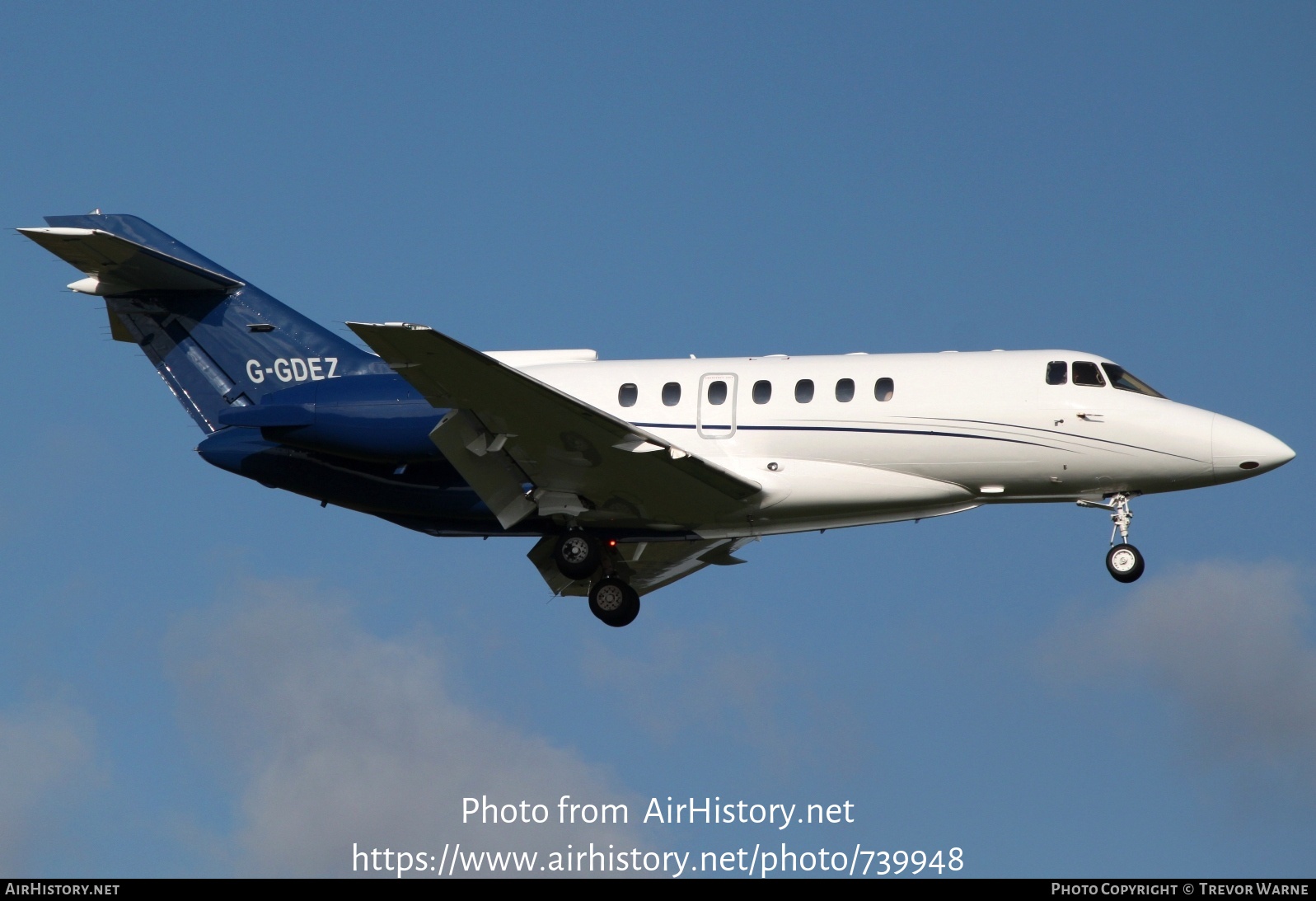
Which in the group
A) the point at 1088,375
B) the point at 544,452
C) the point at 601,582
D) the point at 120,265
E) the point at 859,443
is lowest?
the point at 601,582

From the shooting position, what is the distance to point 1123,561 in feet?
73.5

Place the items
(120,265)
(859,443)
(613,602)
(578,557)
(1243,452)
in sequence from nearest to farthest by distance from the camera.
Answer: (1243,452) → (859,443) → (578,557) → (120,265) → (613,602)

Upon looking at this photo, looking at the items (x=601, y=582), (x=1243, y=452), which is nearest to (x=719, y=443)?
(x=601, y=582)

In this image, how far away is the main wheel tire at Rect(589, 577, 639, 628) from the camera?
24.7 meters

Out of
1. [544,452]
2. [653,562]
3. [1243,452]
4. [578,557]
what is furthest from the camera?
[653,562]

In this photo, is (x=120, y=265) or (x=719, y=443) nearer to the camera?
(x=719, y=443)

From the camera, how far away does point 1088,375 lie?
22.5 metres

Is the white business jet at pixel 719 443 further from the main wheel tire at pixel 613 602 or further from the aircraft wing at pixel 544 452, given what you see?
the main wheel tire at pixel 613 602

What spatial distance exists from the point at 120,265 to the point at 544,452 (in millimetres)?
6858

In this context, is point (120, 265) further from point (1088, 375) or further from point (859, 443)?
point (1088, 375)

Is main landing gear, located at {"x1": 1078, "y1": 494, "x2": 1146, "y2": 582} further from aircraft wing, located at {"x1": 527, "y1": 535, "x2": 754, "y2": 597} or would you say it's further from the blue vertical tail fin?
the blue vertical tail fin

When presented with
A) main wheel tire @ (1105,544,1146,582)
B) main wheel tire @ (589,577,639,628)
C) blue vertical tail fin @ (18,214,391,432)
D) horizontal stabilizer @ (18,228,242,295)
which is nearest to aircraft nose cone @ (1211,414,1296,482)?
main wheel tire @ (1105,544,1146,582)

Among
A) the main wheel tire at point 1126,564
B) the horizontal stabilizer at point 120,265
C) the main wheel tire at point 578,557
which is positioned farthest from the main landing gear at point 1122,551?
the horizontal stabilizer at point 120,265

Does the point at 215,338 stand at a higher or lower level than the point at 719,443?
higher
